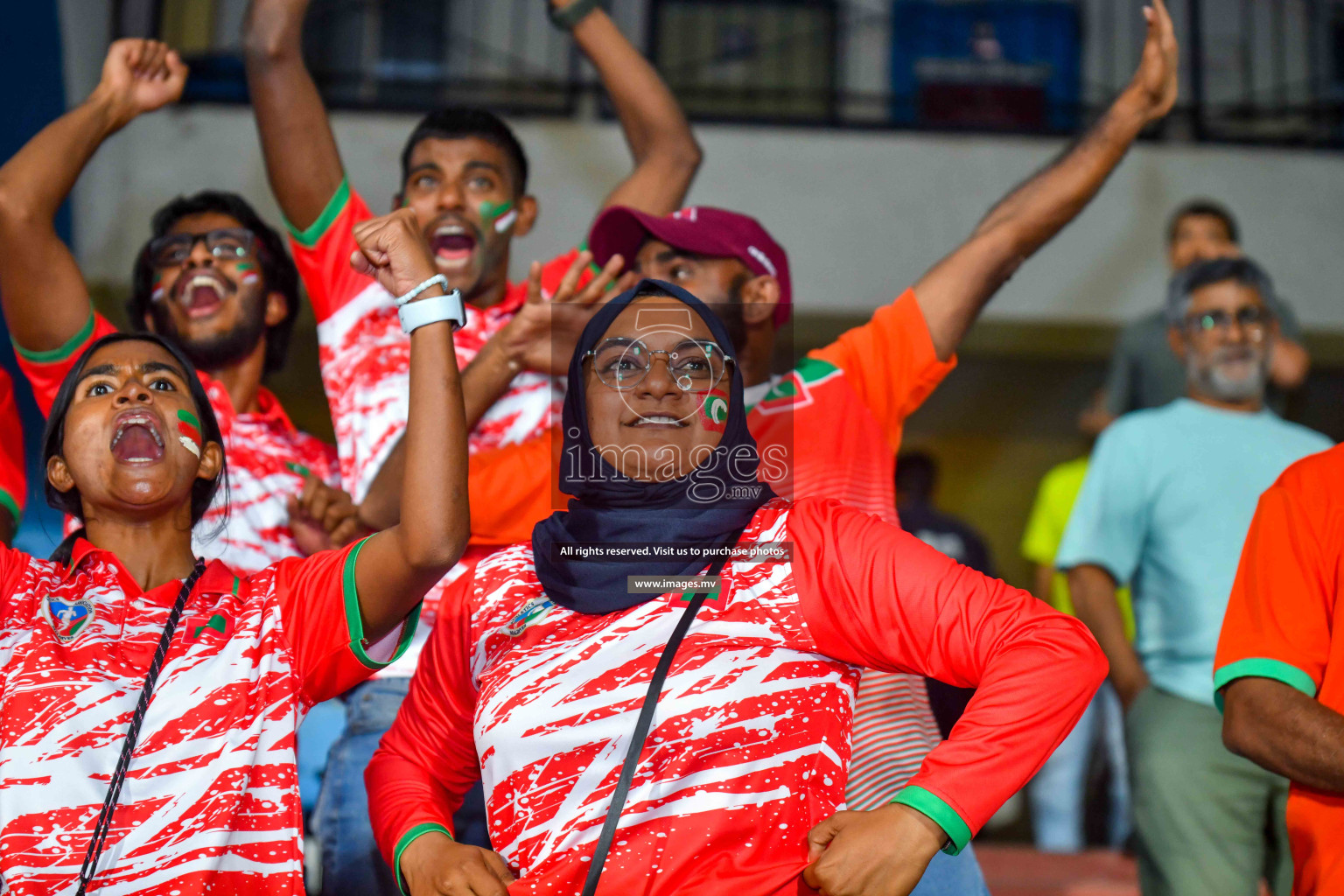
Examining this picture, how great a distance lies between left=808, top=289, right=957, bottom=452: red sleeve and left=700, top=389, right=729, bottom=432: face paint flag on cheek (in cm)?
57

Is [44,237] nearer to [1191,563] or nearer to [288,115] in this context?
[288,115]

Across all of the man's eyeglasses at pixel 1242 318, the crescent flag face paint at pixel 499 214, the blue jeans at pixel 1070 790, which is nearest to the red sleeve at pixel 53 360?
the crescent flag face paint at pixel 499 214

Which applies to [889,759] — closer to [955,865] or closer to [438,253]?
[955,865]

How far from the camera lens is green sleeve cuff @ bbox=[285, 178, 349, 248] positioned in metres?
2.71

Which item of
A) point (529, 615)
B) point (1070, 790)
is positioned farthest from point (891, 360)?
point (1070, 790)

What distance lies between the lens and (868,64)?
712cm

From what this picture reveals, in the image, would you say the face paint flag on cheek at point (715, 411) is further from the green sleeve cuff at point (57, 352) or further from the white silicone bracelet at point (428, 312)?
the green sleeve cuff at point (57, 352)

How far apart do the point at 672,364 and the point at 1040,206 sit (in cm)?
106

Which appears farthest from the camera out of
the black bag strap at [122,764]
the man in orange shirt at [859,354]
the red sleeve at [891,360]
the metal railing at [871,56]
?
the metal railing at [871,56]

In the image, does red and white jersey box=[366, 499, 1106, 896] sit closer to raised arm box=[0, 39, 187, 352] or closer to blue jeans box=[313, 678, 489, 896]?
blue jeans box=[313, 678, 489, 896]

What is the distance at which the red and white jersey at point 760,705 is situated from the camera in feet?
5.03

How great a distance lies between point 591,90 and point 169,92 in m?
4.08

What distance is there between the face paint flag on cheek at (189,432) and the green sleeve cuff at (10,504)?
0.63 m

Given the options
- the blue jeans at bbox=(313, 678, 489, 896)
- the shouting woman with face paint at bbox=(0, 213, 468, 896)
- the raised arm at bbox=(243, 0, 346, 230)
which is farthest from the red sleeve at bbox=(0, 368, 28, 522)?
the blue jeans at bbox=(313, 678, 489, 896)
